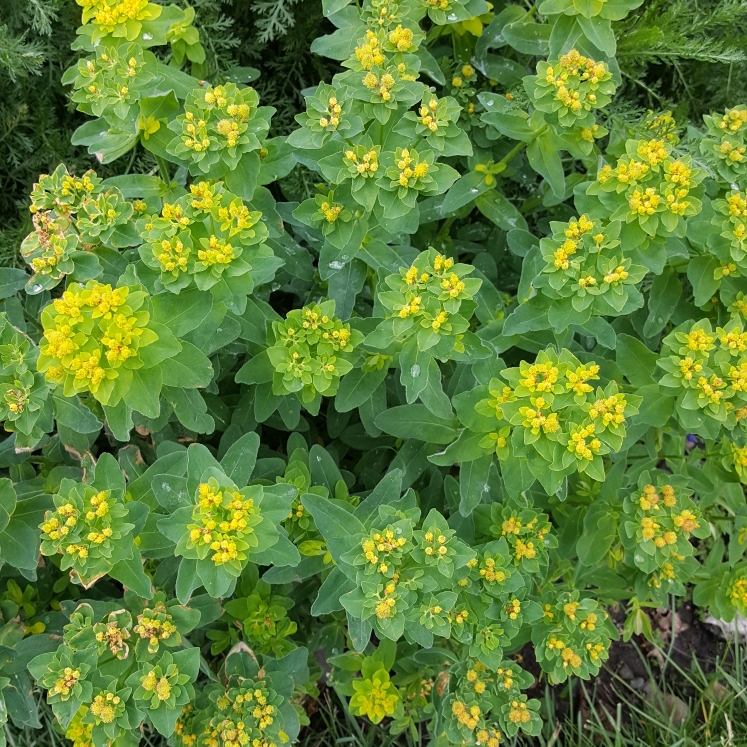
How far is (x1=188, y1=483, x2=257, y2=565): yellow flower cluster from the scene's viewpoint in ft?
7.24

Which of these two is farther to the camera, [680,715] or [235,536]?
[680,715]

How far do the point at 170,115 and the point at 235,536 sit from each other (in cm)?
180

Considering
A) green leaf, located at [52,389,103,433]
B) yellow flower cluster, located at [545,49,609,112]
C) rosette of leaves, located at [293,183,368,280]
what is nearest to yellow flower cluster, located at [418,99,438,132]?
rosette of leaves, located at [293,183,368,280]

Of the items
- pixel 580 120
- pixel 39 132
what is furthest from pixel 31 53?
pixel 580 120

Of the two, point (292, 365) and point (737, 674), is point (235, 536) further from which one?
point (737, 674)

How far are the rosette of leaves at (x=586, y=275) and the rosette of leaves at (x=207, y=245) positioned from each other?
1.06m

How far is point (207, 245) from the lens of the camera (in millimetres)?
2391

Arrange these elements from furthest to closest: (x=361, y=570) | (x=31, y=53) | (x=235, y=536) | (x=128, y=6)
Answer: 1. (x=31, y=53)
2. (x=128, y=6)
3. (x=361, y=570)
4. (x=235, y=536)

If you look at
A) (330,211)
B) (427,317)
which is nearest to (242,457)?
(427,317)

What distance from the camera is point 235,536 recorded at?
2.24 m

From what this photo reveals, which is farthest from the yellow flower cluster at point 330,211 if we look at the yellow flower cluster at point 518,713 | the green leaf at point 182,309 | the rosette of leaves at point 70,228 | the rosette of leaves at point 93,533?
the yellow flower cluster at point 518,713

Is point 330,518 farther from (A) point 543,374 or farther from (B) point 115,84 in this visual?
(B) point 115,84

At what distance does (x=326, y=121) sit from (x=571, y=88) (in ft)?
3.26

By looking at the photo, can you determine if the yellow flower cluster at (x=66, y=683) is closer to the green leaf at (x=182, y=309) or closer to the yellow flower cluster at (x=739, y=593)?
the green leaf at (x=182, y=309)
